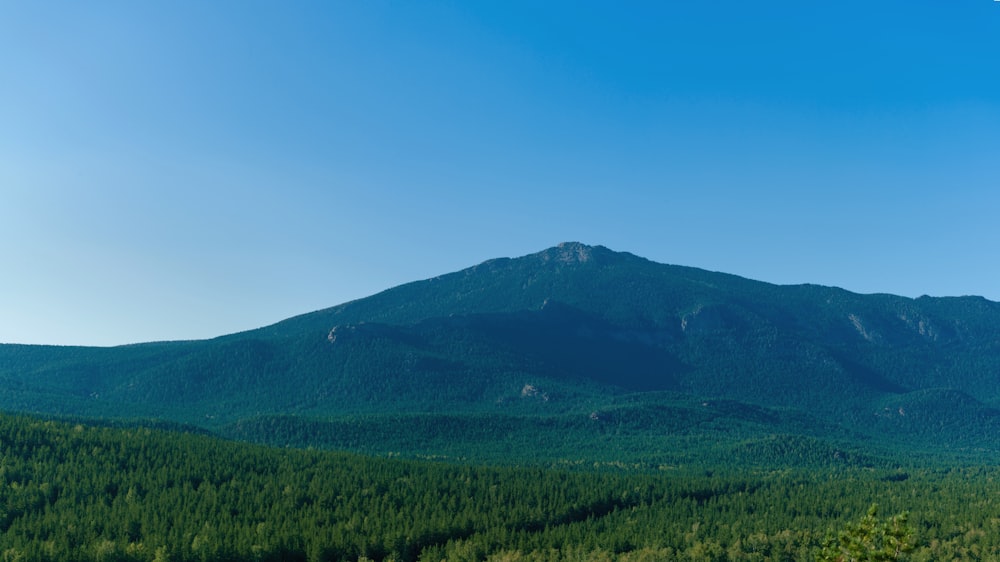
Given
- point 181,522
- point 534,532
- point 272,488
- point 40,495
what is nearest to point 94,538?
point 181,522

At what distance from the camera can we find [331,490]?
192m

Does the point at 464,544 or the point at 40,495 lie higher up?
the point at 40,495

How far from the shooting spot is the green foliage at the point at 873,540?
70.9 metres

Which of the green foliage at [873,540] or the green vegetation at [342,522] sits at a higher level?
the green foliage at [873,540]

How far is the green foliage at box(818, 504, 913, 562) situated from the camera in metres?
70.9

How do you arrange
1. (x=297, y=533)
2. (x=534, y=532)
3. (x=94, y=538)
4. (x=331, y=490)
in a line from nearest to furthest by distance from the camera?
(x=94, y=538)
(x=297, y=533)
(x=534, y=532)
(x=331, y=490)

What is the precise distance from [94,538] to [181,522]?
1663 cm

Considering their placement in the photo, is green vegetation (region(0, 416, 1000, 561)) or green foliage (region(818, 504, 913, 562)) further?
green vegetation (region(0, 416, 1000, 561))

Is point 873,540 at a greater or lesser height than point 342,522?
greater

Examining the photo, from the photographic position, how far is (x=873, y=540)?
253 feet

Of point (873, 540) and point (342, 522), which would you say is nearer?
point (873, 540)

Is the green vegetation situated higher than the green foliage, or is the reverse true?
the green foliage

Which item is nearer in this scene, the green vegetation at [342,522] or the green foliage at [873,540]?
the green foliage at [873,540]

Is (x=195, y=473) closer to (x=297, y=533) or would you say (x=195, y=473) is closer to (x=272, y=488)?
(x=272, y=488)
